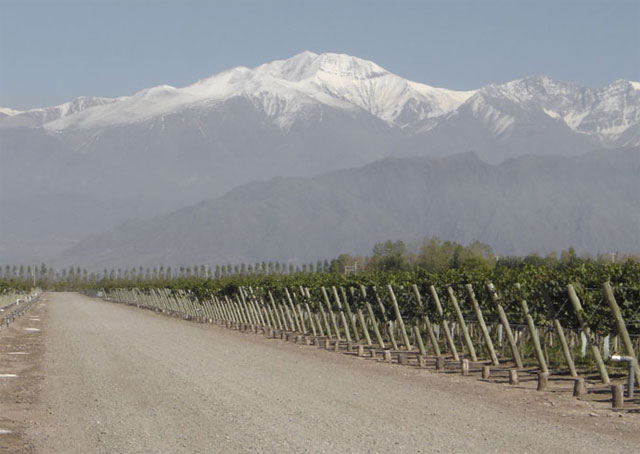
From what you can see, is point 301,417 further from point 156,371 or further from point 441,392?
point 156,371

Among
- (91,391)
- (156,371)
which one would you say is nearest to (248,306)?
(156,371)

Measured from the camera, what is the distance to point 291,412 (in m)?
18.9

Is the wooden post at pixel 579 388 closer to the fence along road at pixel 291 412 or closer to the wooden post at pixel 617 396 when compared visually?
the fence along road at pixel 291 412

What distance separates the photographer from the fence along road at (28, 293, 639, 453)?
15.6m

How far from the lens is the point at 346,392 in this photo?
2231 cm

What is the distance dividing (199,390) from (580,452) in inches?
406

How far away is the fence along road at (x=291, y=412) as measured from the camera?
51.1 feet

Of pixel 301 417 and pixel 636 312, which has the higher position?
pixel 636 312

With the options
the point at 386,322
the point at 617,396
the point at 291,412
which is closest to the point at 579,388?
the point at 617,396

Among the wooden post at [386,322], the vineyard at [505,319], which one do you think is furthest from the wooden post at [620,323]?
the wooden post at [386,322]

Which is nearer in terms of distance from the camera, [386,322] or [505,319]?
[505,319]

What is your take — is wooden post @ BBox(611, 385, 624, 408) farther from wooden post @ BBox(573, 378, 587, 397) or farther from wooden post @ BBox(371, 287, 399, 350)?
wooden post @ BBox(371, 287, 399, 350)

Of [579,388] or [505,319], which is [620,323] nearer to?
[579,388]

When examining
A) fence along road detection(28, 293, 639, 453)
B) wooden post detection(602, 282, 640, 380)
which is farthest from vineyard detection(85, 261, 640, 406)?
fence along road detection(28, 293, 639, 453)
